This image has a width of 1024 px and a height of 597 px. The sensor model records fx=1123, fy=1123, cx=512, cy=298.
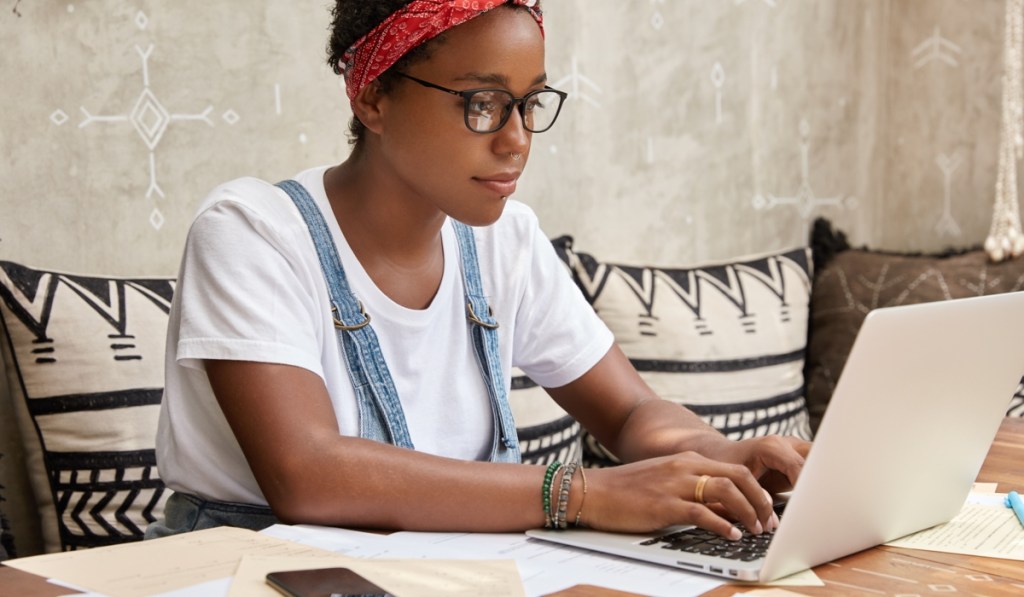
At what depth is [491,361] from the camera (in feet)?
4.85

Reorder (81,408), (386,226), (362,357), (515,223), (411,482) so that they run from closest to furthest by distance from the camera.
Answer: (411,482) < (362,357) < (386,226) < (515,223) < (81,408)

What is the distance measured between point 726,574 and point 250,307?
0.59 m

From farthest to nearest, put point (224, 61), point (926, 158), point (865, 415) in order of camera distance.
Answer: point (926, 158) < point (224, 61) < point (865, 415)

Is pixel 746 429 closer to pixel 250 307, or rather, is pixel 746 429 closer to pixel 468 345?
pixel 468 345

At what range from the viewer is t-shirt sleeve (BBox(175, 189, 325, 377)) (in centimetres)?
121

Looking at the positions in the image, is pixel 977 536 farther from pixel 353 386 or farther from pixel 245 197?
pixel 245 197

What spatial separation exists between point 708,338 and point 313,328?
1.37 metres

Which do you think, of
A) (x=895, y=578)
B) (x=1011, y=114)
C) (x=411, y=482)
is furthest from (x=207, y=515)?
(x=1011, y=114)

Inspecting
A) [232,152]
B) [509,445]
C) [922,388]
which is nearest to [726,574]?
[922,388]

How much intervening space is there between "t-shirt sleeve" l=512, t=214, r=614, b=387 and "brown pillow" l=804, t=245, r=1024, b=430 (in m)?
1.25

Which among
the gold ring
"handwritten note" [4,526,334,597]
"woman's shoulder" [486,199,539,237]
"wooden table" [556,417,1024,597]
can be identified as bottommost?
"wooden table" [556,417,1024,597]

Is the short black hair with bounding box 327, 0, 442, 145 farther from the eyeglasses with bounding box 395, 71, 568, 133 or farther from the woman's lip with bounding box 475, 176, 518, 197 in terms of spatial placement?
the woman's lip with bounding box 475, 176, 518, 197


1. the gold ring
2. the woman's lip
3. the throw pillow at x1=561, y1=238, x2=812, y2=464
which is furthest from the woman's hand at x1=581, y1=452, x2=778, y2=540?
the throw pillow at x1=561, y1=238, x2=812, y2=464

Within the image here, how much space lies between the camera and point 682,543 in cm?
102
